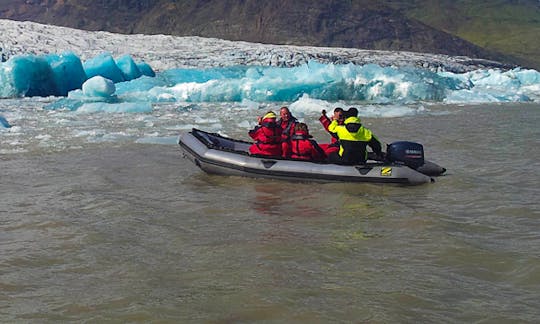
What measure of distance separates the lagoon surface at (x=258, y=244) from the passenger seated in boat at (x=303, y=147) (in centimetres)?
42

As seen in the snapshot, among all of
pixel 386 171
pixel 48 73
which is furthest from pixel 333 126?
pixel 48 73

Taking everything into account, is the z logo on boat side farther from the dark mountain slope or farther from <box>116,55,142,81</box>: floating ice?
the dark mountain slope

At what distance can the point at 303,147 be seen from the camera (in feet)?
22.6

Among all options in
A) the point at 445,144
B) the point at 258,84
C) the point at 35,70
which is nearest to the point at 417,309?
the point at 445,144

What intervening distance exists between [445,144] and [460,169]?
2.47m

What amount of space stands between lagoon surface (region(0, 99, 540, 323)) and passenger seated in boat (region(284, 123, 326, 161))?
1.37 ft

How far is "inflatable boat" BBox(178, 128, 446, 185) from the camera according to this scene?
21.5 feet

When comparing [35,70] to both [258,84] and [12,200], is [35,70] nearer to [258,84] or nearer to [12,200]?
[258,84]

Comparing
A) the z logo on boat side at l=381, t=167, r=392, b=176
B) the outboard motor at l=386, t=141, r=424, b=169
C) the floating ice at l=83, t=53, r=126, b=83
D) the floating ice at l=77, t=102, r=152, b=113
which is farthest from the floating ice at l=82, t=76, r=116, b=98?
the z logo on boat side at l=381, t=167, r=392, b=176

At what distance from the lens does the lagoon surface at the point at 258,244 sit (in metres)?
3.34

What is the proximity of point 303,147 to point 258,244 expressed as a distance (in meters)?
2.60

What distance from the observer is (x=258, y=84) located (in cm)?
1928

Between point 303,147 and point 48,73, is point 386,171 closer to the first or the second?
point 303,147

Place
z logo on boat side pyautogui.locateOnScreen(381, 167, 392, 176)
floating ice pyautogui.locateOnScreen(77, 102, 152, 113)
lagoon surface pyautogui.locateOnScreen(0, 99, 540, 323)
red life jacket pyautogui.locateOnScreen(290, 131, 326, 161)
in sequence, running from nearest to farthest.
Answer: lagoon surface pyautogui.locateOnScreen(0, 99, 540, 323) < z logo on boat side pyautogui.locateOnScreen(381, 167, 392, 176) < red life jacket pyautogui.locateOnScreen(290, 131, 326, 161) < floating ice pyautogui.locateOnScreen(77, 102, 152, 113)
